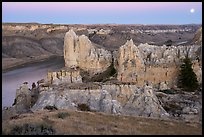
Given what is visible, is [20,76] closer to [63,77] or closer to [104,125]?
[63,77]

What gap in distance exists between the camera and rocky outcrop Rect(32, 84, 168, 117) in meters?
28.8

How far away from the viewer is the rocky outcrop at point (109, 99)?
2878 cm

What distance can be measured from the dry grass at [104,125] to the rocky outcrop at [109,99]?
427 inches

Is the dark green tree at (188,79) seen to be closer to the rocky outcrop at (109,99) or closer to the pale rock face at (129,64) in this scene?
the pale rock face at (129,64)

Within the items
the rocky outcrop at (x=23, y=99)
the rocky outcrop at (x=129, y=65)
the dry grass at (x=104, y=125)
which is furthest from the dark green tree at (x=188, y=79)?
the dry grass at (x=104, y=125)

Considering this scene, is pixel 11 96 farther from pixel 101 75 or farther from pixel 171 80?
pixel 171 80

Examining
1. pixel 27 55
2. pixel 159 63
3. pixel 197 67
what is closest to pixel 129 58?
pixel 159 63

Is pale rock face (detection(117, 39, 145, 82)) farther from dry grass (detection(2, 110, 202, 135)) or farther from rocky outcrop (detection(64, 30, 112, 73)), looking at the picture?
dry grass (detection(2, 110, 202, 135))

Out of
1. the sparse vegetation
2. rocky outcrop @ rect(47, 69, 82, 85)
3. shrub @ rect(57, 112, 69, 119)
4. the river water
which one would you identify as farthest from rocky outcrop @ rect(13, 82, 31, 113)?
shrub @ rect(57, 112, 69, 119)

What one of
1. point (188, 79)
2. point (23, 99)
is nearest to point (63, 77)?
point (23, 99)

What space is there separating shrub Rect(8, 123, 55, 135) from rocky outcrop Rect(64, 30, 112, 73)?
33.0 meters

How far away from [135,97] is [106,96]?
2.79 metres

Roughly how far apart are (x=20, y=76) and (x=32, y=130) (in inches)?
2205

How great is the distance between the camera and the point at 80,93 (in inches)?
1204
